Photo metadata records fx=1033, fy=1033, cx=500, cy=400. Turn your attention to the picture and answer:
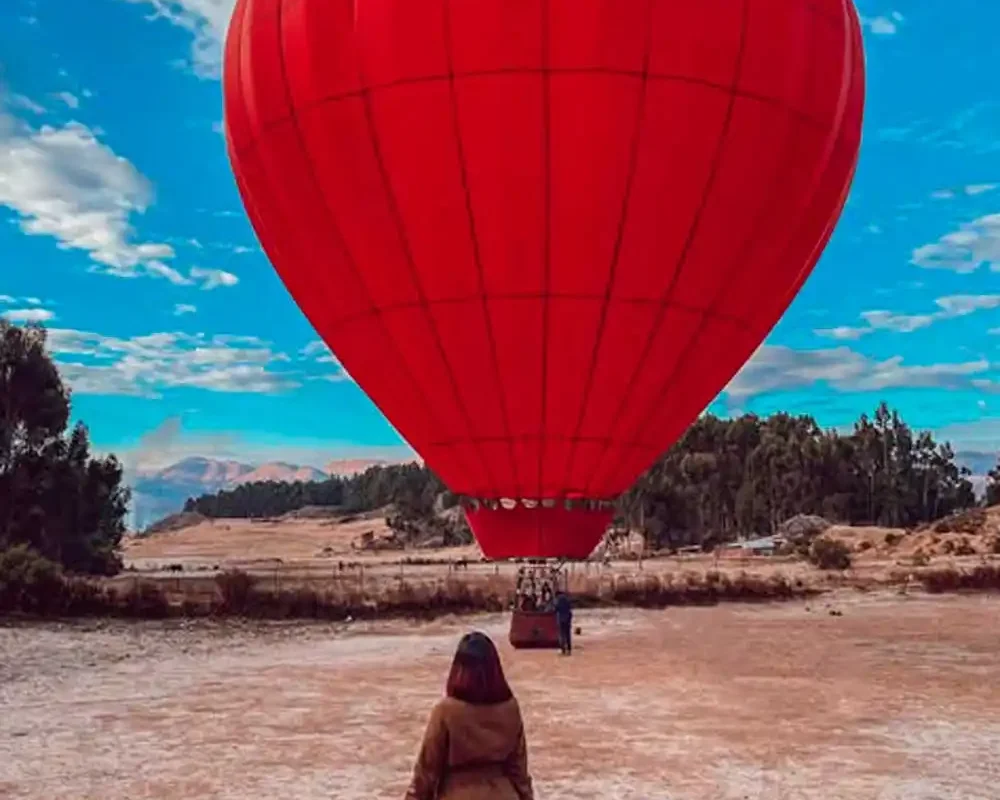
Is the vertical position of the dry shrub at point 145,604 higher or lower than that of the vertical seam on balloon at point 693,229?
lower

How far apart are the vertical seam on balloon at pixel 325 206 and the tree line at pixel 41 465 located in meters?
38.4

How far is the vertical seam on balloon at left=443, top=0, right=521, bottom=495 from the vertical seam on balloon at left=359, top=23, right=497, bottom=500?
37 centimetres

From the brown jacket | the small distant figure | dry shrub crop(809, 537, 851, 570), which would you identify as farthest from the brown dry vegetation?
the brown jacket

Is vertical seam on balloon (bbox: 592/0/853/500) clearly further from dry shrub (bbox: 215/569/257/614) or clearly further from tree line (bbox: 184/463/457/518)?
tree line (bbox: 184/463/457/518)

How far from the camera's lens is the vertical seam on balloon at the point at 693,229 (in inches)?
407

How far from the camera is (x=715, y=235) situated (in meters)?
10.9

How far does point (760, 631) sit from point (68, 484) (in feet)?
111

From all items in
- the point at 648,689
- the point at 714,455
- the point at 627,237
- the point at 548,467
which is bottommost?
the point at 648,689

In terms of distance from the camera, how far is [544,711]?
1551 cm

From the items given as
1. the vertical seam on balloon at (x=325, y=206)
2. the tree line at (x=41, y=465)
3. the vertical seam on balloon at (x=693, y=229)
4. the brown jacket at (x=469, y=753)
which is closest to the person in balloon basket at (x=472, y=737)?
the brown jacket at (x=469, y=753)

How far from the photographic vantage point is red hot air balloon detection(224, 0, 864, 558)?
32.8 feet

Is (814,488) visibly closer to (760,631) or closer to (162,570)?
(162,570)

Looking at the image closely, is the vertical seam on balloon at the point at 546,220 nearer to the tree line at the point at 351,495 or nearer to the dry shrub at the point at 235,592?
the dry shrub at the point at 235,592

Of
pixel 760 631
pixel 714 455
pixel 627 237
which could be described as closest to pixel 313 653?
pixel 760 631
